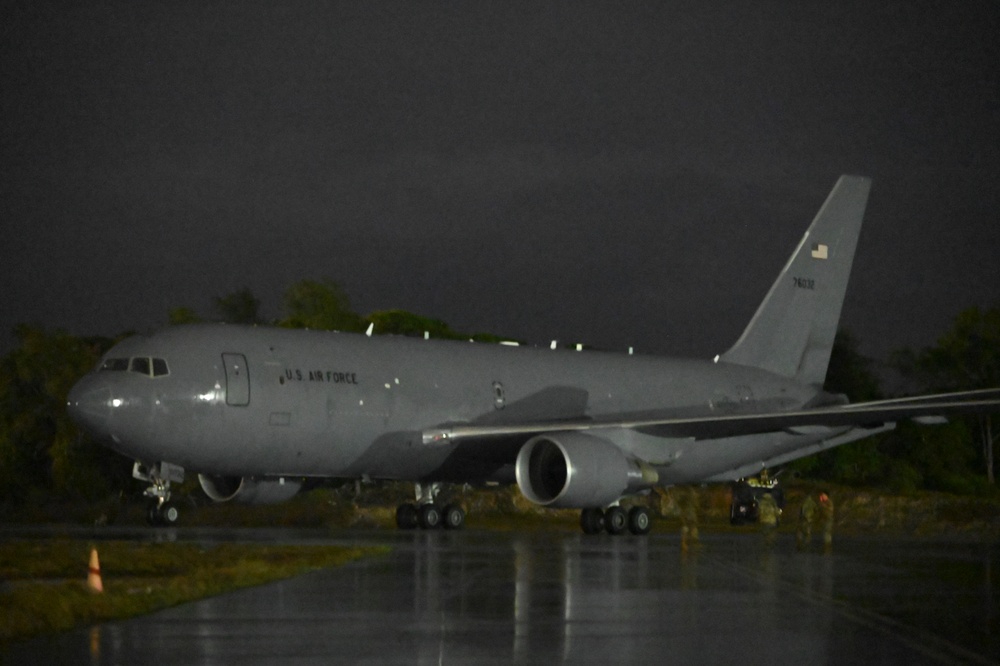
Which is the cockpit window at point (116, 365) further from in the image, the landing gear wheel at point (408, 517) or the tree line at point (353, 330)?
the tree line at point (353, 330)

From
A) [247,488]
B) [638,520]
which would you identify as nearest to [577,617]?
[638,520]

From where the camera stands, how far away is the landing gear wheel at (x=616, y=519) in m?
28.2

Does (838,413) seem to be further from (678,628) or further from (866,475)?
(866,475)

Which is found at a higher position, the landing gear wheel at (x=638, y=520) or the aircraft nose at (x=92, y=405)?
the aircraft nose at (x=92, y=405)

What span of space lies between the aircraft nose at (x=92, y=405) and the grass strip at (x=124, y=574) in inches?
116

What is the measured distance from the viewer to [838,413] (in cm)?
2730

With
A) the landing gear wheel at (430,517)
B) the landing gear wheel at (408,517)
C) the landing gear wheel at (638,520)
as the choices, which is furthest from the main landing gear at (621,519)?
Result: the landing gear wheel at (408,517)

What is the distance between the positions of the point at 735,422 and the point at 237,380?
9.31 metres

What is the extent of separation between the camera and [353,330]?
5731 centimetres

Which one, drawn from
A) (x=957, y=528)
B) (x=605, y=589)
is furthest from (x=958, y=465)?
(x=605, y=589)

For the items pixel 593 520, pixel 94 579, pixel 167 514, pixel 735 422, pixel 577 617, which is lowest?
pixel 577 617

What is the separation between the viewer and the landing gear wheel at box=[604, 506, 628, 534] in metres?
28.2

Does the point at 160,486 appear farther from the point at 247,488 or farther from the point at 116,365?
the point at 116,365

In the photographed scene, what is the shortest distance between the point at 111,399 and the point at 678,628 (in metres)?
15.3
